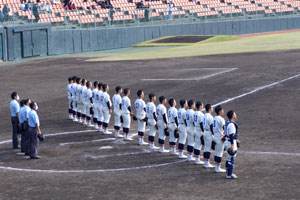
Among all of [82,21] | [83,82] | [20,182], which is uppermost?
[82,21]

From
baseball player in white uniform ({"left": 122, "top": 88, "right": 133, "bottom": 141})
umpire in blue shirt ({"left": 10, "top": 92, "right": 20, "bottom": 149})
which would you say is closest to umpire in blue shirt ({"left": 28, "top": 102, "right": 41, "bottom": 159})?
umpire in blue shirt ({"left": 10, "top": 92, "right": 20, "bottom": 149})

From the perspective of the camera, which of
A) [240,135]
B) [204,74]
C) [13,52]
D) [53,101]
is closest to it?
[240,135]

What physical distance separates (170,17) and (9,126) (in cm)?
3598

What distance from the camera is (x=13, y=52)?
150 ft

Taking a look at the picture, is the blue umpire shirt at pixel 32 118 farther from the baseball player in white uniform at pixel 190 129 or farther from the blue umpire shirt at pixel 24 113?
the baseball player in white uniform at pixel 190 129

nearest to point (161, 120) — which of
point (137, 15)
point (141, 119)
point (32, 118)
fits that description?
point (141, 119)

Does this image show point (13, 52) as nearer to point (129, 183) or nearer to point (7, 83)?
point (7, 83)

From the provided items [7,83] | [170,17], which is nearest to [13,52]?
[7,83]

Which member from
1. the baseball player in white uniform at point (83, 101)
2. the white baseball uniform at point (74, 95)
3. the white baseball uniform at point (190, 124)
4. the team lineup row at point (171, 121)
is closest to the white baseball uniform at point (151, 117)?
the team lineup row at point (171, 121)

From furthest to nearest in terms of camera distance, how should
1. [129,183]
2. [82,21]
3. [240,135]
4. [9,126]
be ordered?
[82,21] → [9,126] → [240,135] → [129,183]

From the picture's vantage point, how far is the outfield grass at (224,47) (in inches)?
1719

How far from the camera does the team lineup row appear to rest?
1521 centimetres

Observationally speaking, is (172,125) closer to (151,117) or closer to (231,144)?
(151,117)

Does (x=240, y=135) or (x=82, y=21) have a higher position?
(x=82, y=21)
